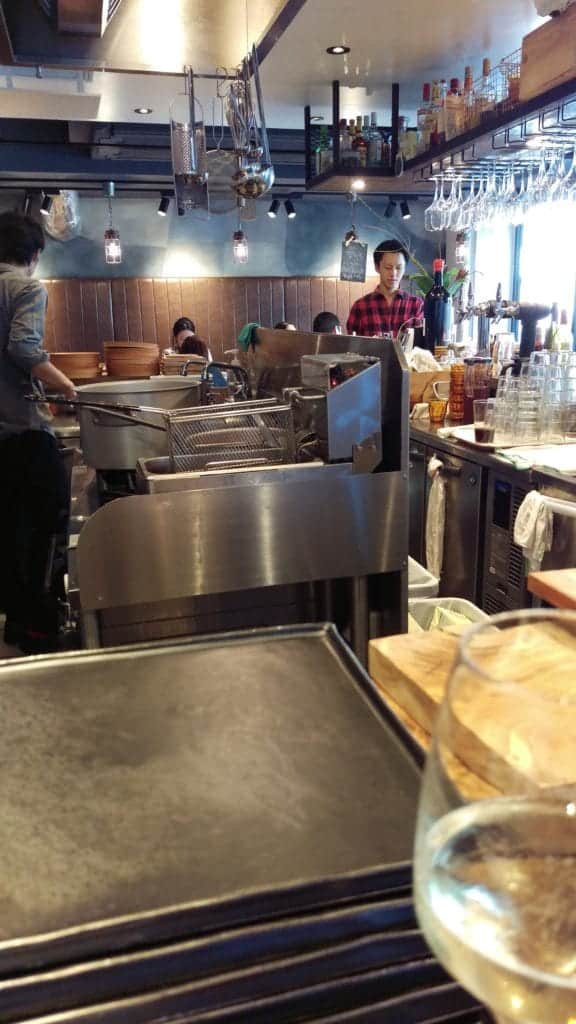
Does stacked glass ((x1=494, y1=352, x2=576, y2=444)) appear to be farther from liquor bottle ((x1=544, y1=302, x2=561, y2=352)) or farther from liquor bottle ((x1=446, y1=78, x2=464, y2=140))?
liquor bottle ((x1=446, y1=78, x2=464, y2=140))

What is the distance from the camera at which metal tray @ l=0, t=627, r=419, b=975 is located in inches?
16.7

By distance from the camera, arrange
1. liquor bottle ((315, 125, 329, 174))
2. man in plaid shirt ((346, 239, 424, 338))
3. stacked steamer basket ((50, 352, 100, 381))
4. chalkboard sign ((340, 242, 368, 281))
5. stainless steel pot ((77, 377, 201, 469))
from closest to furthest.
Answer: stainless steel pot ((77, 377, 201, 469)) → man in plaid shirt ((346, 239, 424, 338)) → liquor bottle ((315, 125, 329, 174)) → chalkboard sign ((340, 242, 368, 281)) → stacked steamer basket ((50, 352, 100, 381))

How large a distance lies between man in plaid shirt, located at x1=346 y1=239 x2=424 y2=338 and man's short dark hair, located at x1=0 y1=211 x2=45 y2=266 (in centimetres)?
226

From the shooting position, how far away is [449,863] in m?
0.38

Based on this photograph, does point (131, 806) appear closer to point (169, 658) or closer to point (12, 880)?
point (12, 880)

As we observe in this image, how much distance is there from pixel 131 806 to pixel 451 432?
3.06m

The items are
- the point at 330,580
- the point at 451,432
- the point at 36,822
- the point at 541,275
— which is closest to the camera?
the point at 36,822

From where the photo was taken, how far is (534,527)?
262 centimetres

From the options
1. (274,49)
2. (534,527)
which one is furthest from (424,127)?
(534,527)

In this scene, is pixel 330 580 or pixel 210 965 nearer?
pixel 210 965

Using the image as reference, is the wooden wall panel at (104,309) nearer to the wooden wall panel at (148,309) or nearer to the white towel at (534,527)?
the wooden wall panel at (148,309)

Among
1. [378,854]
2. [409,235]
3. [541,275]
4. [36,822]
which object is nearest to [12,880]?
[36,822]

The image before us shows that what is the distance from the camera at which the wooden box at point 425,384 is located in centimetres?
405

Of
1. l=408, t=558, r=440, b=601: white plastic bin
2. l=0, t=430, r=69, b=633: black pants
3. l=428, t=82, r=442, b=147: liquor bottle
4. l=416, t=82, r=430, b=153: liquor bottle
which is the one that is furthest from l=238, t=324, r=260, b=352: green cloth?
l=416, t=82, r=430, b=153: liquor bottle
